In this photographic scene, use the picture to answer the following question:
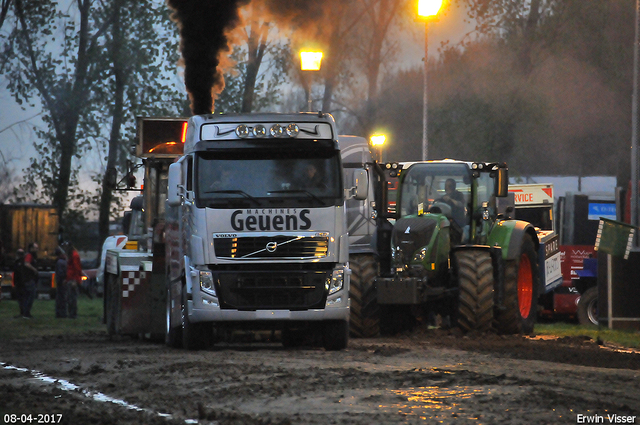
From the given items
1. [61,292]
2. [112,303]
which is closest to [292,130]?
[112,303]

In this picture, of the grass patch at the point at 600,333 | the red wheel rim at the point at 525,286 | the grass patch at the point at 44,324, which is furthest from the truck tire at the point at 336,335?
the grass patch at the point at 44,324

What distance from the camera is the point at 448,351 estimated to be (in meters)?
14.0

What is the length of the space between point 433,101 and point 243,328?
108 ft

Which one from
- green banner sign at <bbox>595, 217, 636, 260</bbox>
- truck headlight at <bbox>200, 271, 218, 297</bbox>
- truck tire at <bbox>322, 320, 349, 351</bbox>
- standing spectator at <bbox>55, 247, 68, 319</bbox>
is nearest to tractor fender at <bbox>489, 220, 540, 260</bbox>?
green banner sign at <bbox>595, 217, 636, 260</bbox>

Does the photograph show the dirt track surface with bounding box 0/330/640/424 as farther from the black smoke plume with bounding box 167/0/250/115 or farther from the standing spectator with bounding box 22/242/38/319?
the standing spectator with bounding box 22/242/38/319

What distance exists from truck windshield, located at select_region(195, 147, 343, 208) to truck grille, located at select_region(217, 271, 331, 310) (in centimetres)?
93

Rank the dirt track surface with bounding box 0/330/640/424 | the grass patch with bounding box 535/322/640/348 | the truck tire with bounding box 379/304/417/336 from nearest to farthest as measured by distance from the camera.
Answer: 1. the dirt track surface with bounding box 0/330/640/424
2. the grass patch with bounding box 535/322/640/348
3. the truck tire with bounding box 379/304/417/336

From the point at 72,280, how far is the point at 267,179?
1451 centimetres

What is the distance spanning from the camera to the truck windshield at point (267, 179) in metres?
14.1

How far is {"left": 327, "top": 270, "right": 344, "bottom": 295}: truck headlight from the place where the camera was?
14.4 meters

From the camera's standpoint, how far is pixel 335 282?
47.2ft

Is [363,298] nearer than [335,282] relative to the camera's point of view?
No

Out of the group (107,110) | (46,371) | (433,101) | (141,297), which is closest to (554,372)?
(46,371)

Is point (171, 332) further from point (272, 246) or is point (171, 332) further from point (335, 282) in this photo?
point (335, 282)
